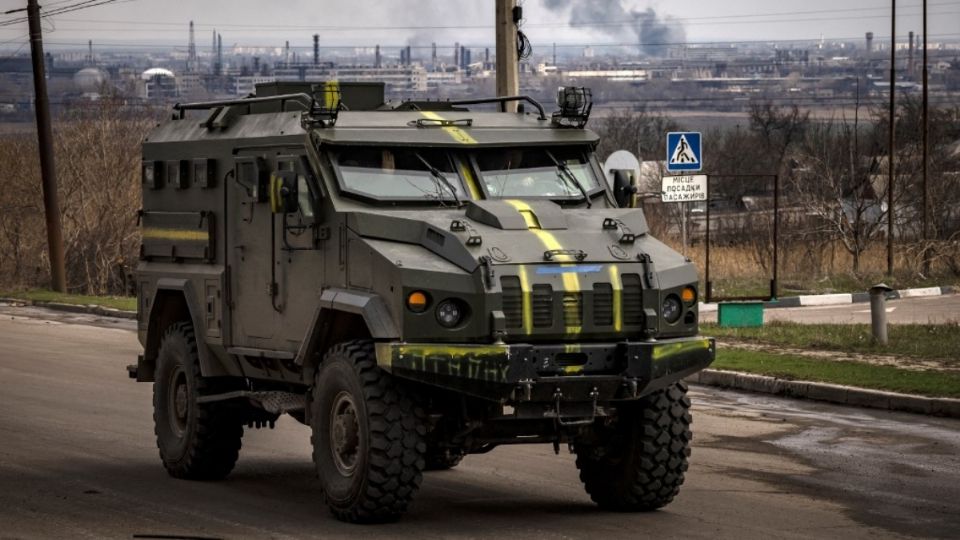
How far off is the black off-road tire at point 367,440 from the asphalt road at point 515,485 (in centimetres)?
17

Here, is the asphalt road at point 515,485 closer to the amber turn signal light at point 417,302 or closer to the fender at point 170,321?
the fender at point 170,321

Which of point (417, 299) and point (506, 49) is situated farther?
point (506, 49)

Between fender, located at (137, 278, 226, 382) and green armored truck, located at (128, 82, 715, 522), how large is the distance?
0.08ft

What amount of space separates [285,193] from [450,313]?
1.64m

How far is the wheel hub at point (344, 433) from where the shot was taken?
10.5 m

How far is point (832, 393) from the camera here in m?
18.1

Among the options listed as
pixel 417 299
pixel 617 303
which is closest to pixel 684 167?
pixel 617 303

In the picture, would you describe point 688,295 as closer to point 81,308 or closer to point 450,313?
point 450,313

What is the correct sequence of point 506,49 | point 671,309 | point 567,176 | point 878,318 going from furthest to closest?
point 506,49, point 878,318, point 567,176, point 671,309

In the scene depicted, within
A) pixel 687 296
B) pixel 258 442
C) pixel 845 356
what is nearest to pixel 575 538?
pixel 687 296

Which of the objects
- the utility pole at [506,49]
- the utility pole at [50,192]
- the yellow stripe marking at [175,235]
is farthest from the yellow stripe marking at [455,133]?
the utility pole at [50,192]

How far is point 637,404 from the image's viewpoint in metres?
10.9

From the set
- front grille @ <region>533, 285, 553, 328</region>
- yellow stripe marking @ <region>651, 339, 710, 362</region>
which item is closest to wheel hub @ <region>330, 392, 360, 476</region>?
front grille @ <region>533, 285, 553, 328</region>

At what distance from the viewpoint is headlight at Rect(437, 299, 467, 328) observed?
399 inches
